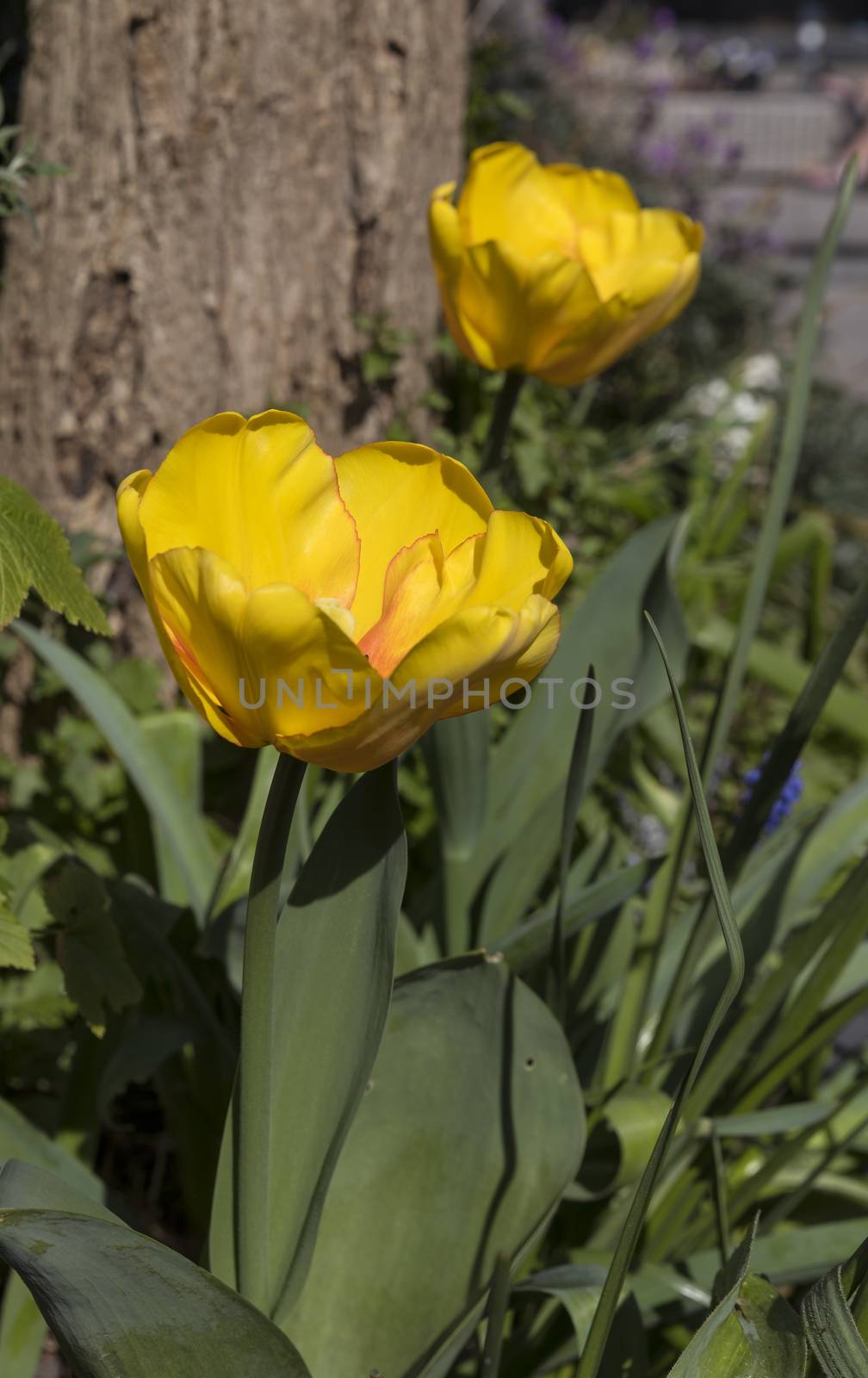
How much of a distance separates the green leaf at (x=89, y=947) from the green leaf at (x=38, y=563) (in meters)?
0.24

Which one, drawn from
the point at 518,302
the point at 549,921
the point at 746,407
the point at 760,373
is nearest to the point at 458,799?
the point at 549,921

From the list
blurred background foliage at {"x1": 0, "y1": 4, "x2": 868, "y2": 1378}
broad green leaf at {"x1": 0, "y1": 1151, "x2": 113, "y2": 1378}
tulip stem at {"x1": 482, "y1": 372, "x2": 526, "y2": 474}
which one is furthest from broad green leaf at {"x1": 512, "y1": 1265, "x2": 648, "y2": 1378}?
tulip stem at {"x1": 482, "y1": 372, "x2": 526, "y2": 474}

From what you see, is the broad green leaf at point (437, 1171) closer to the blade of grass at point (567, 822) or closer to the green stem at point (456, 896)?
the blade of grass at point (567, 822)

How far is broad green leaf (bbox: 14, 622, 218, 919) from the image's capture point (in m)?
1.30

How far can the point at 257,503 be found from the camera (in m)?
0.73

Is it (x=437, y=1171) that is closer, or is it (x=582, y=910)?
(x=437, y=1171)

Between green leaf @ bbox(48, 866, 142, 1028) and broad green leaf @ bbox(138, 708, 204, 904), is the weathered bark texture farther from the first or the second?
green leaf @ bbox(48, 866, 142, 1028)

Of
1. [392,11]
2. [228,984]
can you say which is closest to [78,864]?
[228,984]

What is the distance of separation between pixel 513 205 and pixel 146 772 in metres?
0.69

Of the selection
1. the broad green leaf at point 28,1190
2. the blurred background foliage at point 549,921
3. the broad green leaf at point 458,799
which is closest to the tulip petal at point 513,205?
the blurred background foliage at point 549,921

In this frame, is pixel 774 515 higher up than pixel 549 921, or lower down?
higher up

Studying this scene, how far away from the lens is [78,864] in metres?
1.09

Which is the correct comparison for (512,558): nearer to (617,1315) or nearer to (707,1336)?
(707,1336)

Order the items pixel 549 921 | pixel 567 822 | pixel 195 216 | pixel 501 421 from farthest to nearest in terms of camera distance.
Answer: pixel 195 216 → pixel 501 421 → pixel 549 921 → pixel 567 822
